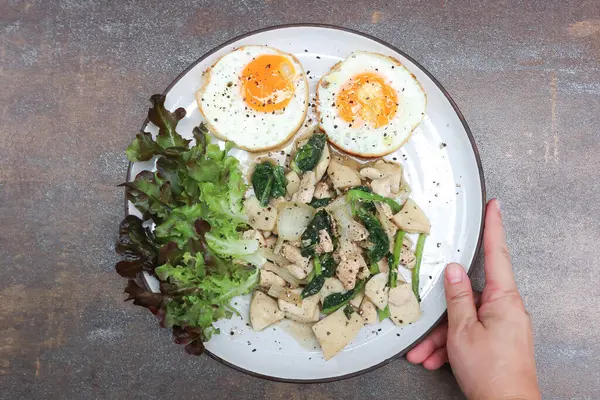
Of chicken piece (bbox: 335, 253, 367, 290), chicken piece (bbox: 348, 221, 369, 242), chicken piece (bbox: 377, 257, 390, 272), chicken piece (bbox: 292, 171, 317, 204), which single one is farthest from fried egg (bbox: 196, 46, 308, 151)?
chicken piece (bbox: 377, 257, 390, 272)

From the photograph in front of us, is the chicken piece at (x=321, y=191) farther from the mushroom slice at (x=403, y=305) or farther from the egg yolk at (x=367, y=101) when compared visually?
the mushroom slice at (x=403, y=305)

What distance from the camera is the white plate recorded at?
2.72m

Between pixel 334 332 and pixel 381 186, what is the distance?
899 mm

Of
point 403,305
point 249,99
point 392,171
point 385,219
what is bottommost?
point 403,305

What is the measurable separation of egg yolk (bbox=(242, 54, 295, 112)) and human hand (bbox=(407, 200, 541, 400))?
55.8 inches

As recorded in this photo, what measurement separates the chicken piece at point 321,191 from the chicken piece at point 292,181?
0.12 m

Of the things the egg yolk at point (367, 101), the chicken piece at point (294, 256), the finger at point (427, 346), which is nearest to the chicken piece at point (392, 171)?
the egg yolk at point (367, 101)

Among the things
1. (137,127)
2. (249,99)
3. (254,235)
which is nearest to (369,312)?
(254,235)

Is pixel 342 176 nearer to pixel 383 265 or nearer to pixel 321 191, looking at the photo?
pixel 321 191

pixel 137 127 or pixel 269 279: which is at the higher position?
pixel 137 127

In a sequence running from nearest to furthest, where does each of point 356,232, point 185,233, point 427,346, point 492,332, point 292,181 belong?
point 185,233 < point 492,332 < point 356,232 < point 292,181 < point 427,346

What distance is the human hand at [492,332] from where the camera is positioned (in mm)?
2508

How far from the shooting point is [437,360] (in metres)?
2.89

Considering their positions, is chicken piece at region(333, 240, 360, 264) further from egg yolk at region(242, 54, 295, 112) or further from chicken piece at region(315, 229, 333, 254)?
egg yolk at region(242, 54, 295, 112)
